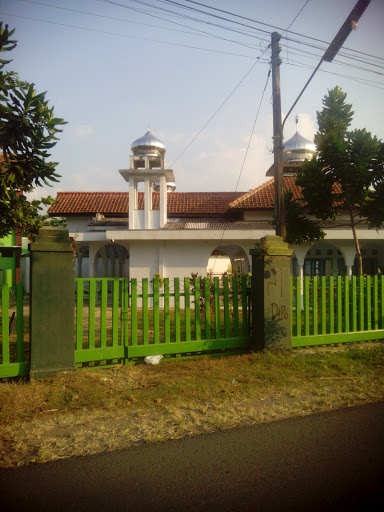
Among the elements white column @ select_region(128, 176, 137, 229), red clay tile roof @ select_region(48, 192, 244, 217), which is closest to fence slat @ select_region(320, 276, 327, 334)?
white column @ select_region(128, 176, 137, 229)

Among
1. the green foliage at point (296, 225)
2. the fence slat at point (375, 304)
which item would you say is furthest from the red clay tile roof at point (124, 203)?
the fence slat at point (375, 304)

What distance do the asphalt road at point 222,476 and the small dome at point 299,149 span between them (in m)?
21.9

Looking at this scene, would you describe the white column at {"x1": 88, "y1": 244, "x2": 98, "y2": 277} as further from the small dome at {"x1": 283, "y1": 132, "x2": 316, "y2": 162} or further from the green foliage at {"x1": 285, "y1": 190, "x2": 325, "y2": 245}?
the small dome at {"x1": 283, "y1": 132, "x2": 316, "y2": 162}

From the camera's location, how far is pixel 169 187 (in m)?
31.5

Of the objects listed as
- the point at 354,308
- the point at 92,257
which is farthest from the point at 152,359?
the point at 92,257

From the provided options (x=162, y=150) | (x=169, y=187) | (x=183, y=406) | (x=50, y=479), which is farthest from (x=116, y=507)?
(x=169, y=187)

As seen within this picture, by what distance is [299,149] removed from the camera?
915 inches

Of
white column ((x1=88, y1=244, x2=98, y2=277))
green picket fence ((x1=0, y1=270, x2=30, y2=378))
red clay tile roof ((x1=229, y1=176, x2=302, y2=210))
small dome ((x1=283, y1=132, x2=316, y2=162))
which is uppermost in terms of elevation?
small dome ((x1=283, y1=132, x2=316, y2=162))

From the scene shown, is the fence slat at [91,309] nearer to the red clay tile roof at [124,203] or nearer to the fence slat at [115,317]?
the fence slat at [115,317]

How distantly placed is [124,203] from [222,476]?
23.5 metres

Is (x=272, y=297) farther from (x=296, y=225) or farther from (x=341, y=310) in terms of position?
(x=296, y=225)

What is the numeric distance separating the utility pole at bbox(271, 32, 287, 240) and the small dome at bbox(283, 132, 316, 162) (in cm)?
1504

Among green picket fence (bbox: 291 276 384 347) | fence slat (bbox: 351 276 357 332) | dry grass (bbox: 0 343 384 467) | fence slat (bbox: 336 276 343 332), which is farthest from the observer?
fence slat (bbox: 351 276 357 332)

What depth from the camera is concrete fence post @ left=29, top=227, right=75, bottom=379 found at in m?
4.97
